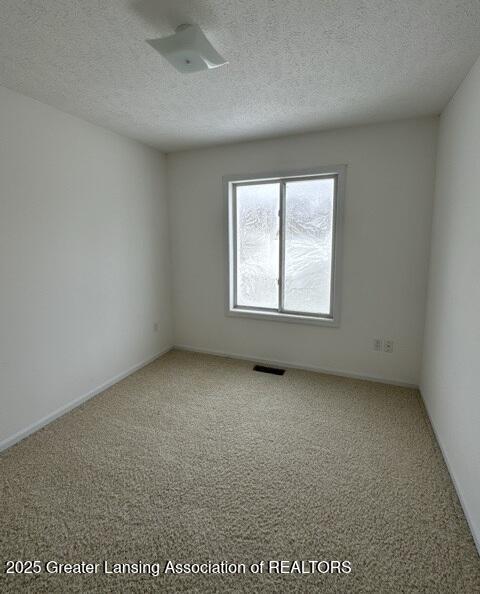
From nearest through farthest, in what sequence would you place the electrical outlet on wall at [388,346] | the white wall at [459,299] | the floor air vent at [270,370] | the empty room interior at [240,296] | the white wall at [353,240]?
the empty room interior at [240,296] < the white wall at [459,299] < the white wall at [353,240] < the electrical outlet on wall at [388,346] < the floor air vent at [270,370]

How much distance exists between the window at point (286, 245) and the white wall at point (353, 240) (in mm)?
116

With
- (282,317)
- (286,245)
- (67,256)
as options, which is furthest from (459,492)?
(67,256)

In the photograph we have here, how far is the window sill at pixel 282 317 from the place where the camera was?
126 inches

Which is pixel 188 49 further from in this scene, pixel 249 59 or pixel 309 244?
pixel 309 244

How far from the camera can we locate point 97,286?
2.85 m

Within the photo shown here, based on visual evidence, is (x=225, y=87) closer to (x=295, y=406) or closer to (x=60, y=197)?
(x=60, y=197)

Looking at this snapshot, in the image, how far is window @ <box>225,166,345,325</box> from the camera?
3115 mm

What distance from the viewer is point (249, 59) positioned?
1753 mm

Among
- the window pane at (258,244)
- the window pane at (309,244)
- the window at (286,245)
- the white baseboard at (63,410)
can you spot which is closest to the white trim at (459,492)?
the window at (286,245)

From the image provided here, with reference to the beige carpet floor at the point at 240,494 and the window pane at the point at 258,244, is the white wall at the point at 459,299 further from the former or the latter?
the window pane at the point at 258,244

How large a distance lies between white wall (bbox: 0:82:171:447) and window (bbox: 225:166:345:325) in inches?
40.7

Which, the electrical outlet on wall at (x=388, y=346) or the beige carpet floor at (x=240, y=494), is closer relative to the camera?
the beige carpet floor at (x=240, y=494)

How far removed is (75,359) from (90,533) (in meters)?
1.51

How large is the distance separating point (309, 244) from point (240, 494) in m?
2.39
